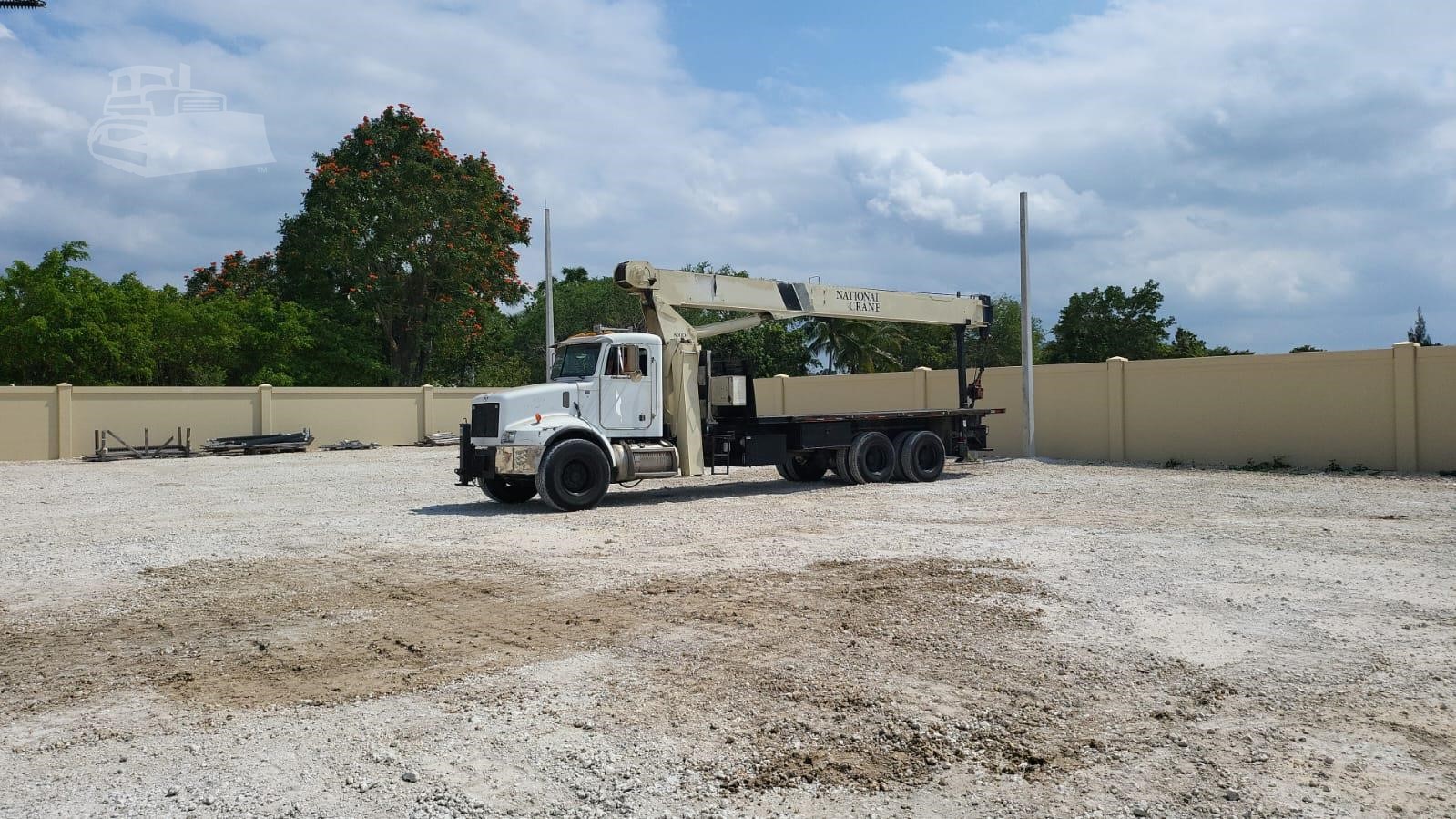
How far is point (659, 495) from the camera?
17625mm

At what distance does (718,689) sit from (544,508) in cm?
967

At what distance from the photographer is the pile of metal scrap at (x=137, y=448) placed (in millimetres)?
28969

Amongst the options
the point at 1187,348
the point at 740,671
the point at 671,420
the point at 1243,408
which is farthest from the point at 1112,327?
the point at 740,671

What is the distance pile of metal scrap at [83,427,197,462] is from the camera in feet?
95.0

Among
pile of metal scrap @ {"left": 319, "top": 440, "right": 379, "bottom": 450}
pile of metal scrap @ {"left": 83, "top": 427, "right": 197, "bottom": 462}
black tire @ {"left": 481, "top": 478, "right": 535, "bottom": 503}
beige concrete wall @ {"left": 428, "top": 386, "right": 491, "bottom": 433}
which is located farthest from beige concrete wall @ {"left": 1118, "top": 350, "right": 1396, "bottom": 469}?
pile of metal scrap @ {"left": 83, "top": 427, "right": 197, "bottom": 462}

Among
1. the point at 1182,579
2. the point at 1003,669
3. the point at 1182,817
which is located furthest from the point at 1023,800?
the point at 1182,579

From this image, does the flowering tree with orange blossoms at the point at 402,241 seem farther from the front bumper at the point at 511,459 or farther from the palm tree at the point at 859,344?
the front bumper at the point at 511,459

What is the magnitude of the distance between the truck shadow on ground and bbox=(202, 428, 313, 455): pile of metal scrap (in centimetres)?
1569

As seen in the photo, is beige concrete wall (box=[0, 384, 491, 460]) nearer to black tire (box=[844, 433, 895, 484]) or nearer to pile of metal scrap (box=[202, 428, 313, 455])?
pile of metal scrap (box=[202, 428, 313, 455])

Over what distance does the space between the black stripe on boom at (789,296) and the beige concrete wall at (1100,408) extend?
28.8ft

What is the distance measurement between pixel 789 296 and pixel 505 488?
6102mm

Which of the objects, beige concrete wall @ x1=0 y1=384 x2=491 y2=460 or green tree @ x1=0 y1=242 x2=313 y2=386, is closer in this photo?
beige concrete wall @ x1=0 y1=384 x2=491 y2=460

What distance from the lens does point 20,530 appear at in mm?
13391

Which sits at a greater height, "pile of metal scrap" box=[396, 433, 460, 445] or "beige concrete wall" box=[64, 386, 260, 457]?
"beige concrete wall" box=[64, 386, 260, 457]
